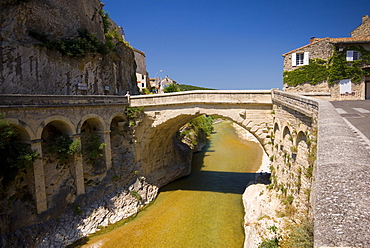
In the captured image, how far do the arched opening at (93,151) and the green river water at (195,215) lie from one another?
3.27m

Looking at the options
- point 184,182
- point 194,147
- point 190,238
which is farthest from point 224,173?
point 190,238

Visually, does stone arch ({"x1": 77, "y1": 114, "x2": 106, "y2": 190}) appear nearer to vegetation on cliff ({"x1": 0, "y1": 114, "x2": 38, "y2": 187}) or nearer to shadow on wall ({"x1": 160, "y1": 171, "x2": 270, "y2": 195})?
vegetation on cliff ({"x1": 0, "y1": 114, "x2": 38, "y2": 187})

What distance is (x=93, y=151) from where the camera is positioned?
534 inches

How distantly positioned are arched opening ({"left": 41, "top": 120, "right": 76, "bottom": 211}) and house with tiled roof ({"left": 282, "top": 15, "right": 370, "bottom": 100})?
1615 centimetres

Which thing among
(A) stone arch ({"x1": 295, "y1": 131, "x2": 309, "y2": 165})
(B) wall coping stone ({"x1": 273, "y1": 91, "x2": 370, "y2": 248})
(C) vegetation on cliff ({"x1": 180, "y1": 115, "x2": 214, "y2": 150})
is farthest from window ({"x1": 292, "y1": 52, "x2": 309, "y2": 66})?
(B) wall coping stone ({"x1": 273, "y1": 91, "x2": 370, "y2": 248})

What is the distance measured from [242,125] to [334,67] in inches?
372

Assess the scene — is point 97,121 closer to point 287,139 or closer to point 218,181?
point 218,181

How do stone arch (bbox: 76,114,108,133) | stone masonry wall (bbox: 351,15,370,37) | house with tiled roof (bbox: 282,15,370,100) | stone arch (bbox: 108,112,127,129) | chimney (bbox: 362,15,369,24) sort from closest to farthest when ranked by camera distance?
stone arch (bbox: 76,114,108,133), stone arch (bbox: 108,112,127,129), house with tiled roof (bbox: 282,15,370,100), stone masonry wall (bbox: 351,15,370,37), chimney (bbox: 362,15,369,24)

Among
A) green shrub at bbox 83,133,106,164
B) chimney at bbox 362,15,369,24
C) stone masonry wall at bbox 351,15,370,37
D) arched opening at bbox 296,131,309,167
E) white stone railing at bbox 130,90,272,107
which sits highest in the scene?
chimney at bbox 362,15,369,24

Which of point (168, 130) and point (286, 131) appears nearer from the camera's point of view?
point (286, 131)

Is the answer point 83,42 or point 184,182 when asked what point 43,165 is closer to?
point 83,42

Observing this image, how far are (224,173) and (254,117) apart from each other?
8211 millimetres

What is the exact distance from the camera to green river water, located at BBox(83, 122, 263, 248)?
11344 mm

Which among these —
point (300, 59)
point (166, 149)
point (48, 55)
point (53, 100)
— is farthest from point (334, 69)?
point (48, 55)
